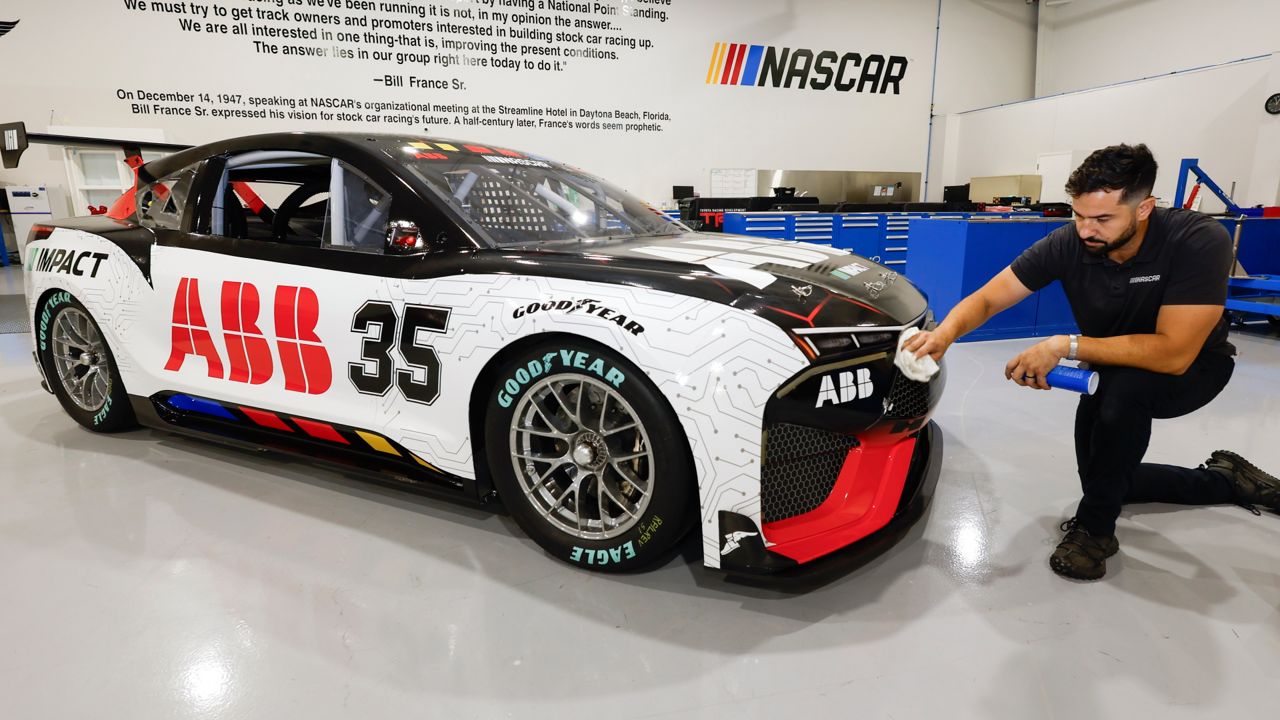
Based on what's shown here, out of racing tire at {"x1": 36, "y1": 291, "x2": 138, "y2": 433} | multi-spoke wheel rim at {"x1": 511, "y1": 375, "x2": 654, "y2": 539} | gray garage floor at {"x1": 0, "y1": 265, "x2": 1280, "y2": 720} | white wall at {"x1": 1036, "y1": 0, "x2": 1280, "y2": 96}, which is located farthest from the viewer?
white wall at {"x1": 1036, "y1": 0, "x2": 1280, "y2": 96}

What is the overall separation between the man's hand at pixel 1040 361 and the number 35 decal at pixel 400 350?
1.58 metres

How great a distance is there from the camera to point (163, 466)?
2.61m

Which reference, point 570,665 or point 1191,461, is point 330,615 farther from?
point 1191,461

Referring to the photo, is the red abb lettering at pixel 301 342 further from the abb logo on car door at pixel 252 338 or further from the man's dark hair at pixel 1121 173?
the man's dark hair at pixel 1121 173

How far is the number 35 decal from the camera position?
74.6 inches

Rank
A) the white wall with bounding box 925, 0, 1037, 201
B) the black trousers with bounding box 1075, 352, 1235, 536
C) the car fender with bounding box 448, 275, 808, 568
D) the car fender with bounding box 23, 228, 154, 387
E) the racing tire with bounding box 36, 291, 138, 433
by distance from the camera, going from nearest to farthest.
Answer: the car fender with bounding box 448, 275, 808, 568 → the black trousers with bounding box 1075, 352, 1235, 536 → the car fender with bounding box 23, 228, 154, 387 → the racing tire with bounding box 36, 291, 138, 433 → the white wall with bounding box 925, 0, 1037, 201

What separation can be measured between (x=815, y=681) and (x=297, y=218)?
283cm

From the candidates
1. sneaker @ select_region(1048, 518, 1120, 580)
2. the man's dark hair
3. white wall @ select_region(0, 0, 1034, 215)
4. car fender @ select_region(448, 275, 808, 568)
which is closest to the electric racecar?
car fender @ select_region(448, 275, 808, 568)

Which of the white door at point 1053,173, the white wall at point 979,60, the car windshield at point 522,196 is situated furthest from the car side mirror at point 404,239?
the white wall at point 979,60

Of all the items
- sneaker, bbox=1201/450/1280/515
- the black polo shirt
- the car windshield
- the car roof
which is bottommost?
sneaker, bbox=1201/450/1280/515

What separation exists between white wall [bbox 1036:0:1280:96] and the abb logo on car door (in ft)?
32.8

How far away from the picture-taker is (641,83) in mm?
9742

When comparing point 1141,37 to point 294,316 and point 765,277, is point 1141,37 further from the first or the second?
point 294,316

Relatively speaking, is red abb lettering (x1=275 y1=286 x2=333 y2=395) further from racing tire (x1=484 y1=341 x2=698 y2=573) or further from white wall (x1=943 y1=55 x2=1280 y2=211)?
white wall (x1=943 y1=55 x2=1280 y2=211)
